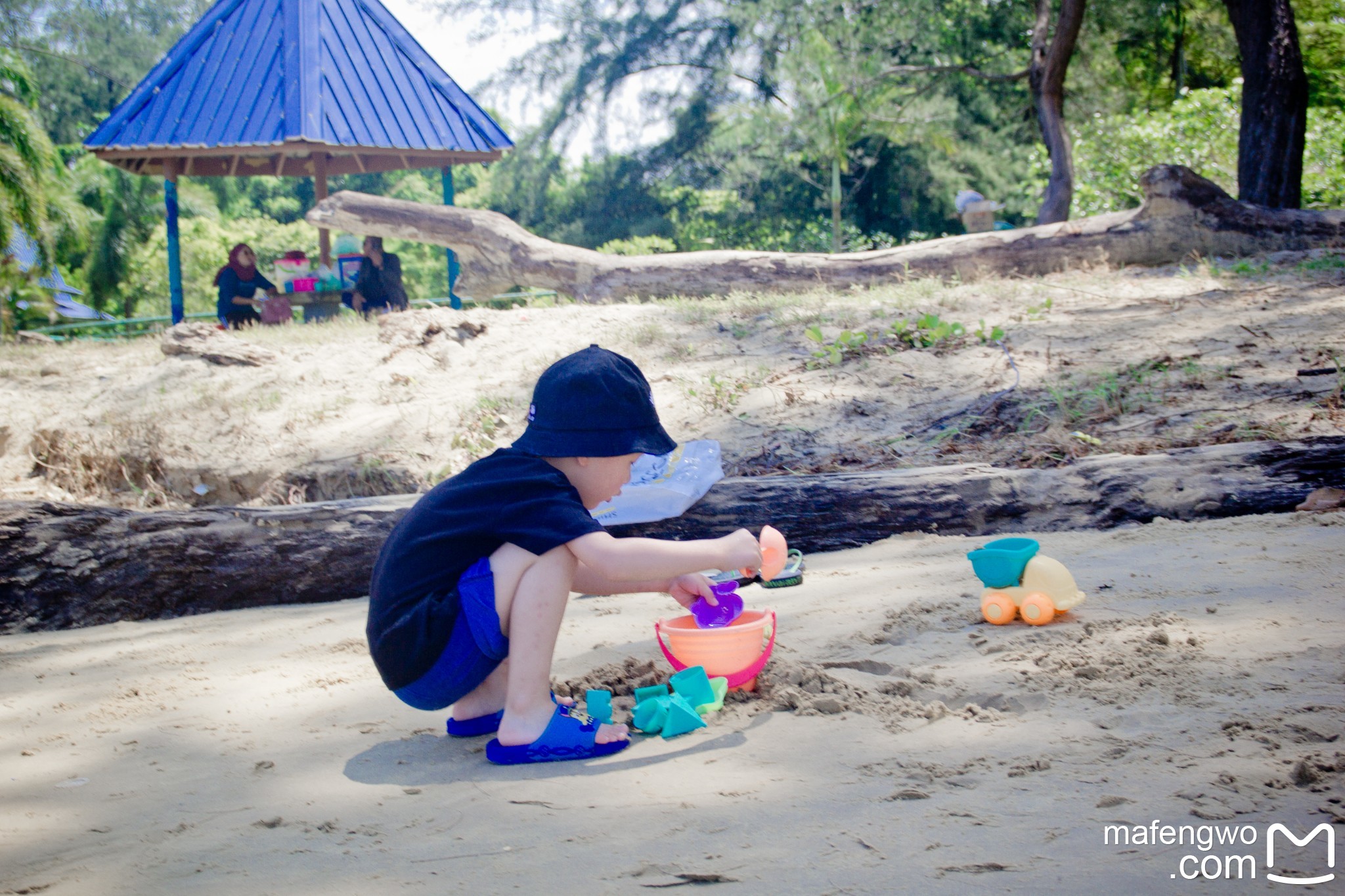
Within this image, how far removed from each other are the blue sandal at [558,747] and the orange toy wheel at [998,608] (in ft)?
3.92

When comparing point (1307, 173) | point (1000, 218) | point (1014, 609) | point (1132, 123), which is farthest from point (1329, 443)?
point (1000, 218)

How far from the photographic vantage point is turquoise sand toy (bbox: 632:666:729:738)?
7.75ft

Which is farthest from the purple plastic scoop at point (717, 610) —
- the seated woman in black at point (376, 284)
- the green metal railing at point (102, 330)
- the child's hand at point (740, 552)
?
the green metal railing at point (102, 330)

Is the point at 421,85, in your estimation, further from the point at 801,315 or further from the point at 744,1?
the point at 744,1

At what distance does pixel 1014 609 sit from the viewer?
9.36ft

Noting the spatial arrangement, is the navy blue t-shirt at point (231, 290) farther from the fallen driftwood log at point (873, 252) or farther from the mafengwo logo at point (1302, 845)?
the mafengwo logo at point (1302, 845)

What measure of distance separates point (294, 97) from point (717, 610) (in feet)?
35.1

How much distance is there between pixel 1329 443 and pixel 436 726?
3.38 metres

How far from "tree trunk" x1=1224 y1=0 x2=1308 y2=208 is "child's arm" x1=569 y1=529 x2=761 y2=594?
9183 millimetres

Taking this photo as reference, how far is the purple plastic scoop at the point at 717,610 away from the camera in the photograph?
2.62 m

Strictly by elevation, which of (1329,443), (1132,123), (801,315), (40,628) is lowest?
(40,628)

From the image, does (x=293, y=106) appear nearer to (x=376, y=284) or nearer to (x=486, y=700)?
(x=376, y=284)

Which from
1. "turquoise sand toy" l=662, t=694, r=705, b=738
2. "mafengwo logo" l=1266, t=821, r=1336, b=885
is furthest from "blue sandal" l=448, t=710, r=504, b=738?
"mafengwo logo" l=1266, t=821, r=1336, b=885

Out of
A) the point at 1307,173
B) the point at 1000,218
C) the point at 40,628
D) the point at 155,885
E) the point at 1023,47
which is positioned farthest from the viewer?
the point at 1000,218
